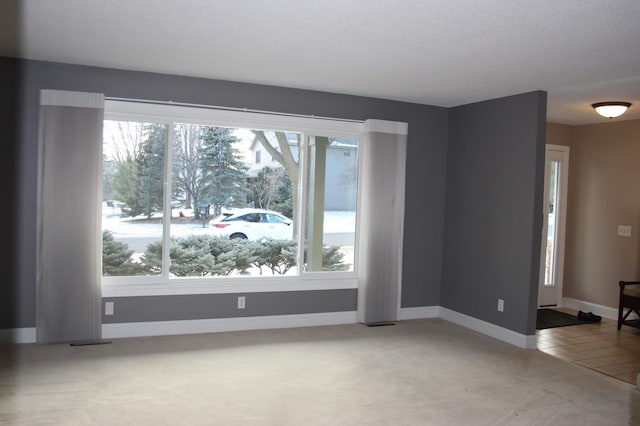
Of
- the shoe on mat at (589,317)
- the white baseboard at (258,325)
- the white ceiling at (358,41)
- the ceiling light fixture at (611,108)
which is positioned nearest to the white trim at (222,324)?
the white baseboard at (258,325)

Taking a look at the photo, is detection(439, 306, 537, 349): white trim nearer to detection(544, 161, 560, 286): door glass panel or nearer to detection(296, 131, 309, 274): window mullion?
detection(544, 161, 560, 286): door glass panel

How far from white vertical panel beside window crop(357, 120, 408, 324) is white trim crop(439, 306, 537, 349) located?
2.36 ft

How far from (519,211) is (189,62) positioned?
348cm

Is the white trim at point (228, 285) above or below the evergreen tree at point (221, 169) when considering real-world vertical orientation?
below

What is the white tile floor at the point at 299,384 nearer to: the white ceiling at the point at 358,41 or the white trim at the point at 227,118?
the white trim at the point at 227,118

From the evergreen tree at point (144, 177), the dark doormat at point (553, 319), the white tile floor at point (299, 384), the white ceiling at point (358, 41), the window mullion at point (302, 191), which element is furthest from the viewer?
the dark doormat at point (553, 319)

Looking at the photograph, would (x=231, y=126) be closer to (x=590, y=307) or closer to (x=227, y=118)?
(x=227, y=118)

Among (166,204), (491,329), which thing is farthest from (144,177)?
(491,329)

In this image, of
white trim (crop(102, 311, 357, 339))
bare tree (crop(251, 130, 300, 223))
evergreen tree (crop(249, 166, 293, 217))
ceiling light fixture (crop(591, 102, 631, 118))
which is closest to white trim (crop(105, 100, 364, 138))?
bare tree (crop(251, 130, 300, 223))

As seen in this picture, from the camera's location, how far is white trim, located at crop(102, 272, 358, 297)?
4801mm

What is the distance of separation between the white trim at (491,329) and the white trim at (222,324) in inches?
46.9

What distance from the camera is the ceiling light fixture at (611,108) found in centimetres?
523

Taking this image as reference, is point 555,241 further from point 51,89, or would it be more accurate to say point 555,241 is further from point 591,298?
point 51,89

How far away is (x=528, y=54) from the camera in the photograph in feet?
12.2
